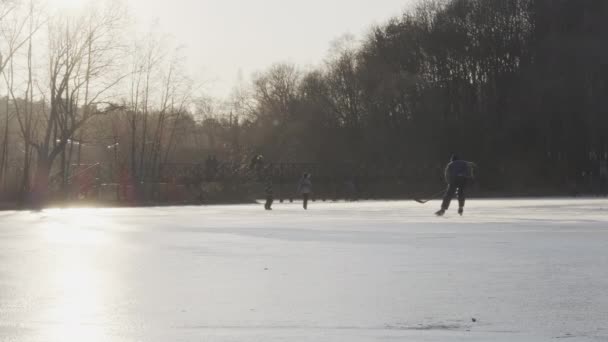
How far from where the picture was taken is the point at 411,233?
2159cm

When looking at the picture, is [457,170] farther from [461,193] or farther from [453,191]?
[461,193]

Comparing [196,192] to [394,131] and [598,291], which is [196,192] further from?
[598,291]

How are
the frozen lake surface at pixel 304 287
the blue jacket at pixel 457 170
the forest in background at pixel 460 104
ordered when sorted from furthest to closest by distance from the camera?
the forest in background at pixel 460 104, the blue jacket at pixel 457 170, the frozen lake surface at pixel 304 287

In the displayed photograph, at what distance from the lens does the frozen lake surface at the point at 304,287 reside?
7.91 metres

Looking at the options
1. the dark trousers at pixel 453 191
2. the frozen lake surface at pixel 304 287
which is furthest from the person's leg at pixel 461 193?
the frozen lake surface at pixel 304 287

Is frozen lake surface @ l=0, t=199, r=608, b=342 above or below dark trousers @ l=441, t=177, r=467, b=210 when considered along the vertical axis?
below

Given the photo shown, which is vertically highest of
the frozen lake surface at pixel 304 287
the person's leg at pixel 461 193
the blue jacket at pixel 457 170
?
the blue jacket at pixel 457 170

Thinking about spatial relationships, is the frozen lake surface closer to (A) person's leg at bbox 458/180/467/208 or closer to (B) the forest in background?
(A) person's leg at bbox 458/180/467/208

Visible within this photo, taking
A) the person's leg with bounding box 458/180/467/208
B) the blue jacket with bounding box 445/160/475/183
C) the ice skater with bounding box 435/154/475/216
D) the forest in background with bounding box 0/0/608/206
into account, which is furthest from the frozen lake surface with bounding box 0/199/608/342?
the forest in background with bounding box 0/0/608/206

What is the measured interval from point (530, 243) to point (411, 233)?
3962mm

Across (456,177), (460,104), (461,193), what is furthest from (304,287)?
(460,104)

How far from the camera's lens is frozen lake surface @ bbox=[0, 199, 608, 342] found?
791cm

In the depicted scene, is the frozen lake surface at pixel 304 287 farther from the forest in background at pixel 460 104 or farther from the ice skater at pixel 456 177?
the forest in background at pixel 460 104

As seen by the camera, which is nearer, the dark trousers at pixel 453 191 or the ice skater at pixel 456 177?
the dark trousers at pixel 453 191
